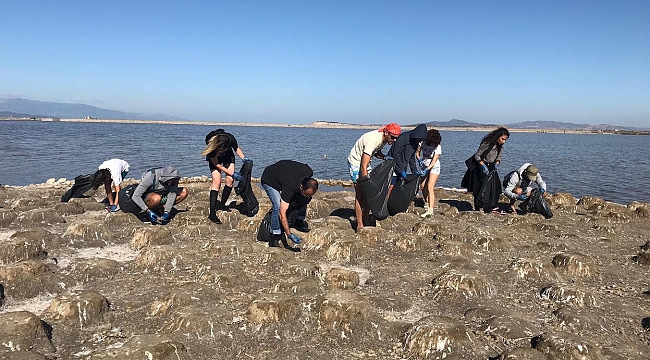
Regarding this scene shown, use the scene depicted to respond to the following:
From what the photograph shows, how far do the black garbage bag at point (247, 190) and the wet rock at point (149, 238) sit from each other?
1.98 m

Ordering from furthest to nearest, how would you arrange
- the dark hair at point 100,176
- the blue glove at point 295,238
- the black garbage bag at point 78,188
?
1. the black garbage bag at point 78,188
2. the dark hair at point 100,176
3. the blue glove at point 295,238

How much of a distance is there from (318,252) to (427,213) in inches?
145

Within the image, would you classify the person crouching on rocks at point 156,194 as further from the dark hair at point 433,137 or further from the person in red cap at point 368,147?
the dark hair at point 433,137

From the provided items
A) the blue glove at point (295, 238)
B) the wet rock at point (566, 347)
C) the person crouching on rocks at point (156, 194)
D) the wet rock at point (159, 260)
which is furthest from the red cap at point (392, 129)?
the person crouching on rocks at point (156, 194)

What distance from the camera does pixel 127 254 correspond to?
7.89m

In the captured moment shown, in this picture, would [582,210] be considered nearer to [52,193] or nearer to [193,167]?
[52,193]

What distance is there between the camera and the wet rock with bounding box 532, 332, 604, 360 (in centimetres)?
457

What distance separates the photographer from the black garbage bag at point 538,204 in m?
11.0

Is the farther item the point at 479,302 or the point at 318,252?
the point at 318,252

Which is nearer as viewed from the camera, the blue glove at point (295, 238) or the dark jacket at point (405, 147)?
the blue glove at point (295, 238)

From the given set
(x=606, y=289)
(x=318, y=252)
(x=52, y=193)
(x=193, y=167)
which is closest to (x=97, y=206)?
(x=52, y=193)

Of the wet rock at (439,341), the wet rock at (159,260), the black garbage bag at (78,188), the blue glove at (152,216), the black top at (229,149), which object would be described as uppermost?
the black top at (229,149)

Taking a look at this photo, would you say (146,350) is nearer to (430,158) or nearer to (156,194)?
(156,194)

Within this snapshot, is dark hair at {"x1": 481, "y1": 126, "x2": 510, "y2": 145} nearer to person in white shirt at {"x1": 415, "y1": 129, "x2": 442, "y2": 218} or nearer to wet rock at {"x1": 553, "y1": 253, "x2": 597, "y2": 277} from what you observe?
person in white shirt at {"x1": 415, "y1": 129, "x2": 442, "y2": 218}
